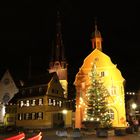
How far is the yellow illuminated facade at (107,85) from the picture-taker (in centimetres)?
4675

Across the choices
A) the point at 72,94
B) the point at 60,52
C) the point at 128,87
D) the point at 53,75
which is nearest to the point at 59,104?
the point at 53,75

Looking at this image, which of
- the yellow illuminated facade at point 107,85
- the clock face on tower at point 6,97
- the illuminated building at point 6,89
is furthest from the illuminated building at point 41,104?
the yellow illuminated facade at point 107,85

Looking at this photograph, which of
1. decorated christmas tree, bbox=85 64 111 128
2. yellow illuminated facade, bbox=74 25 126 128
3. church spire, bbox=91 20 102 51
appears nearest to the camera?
decorated christmas tree, bbox=85 64 111 128

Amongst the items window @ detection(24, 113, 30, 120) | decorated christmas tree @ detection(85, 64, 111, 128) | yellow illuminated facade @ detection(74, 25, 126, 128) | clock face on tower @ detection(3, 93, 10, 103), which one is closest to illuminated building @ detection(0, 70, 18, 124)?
clock face on tower @ detection(3, 93, 10, 103)

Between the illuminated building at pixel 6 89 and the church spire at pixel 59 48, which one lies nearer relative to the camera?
the illuminated building at pixel 6 89

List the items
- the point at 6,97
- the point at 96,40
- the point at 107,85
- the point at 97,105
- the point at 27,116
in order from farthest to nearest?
1. the point at 6,97
2. the point at 27,116
3. the point at 96,40
4. the point at 107,85
5. the point at 97,105

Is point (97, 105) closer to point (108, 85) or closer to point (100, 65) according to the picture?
point (108, 85)

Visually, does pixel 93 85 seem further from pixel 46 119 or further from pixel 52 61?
pixel 52 61

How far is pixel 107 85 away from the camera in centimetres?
4831

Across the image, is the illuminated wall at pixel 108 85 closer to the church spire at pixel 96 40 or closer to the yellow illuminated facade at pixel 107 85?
the yellow illuminated facade at pixel 107 85

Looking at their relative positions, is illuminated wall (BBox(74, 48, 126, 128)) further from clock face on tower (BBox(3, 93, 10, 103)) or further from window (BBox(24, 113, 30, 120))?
clock face on tower (BBox(3, 93, 10, 103))

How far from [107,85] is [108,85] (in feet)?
0.56

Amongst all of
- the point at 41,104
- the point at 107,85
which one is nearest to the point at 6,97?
the point at 41,104

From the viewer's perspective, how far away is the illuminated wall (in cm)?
4678
